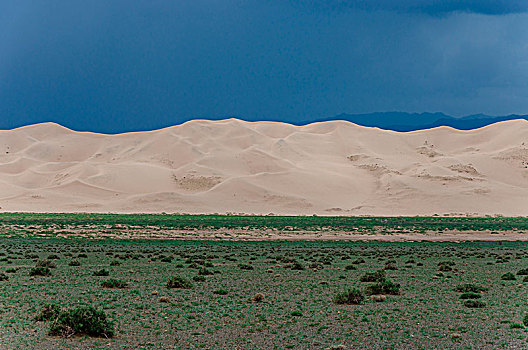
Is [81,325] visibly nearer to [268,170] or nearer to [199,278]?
[199,278]

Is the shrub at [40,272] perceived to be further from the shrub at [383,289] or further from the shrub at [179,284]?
the shrub at [383,289]

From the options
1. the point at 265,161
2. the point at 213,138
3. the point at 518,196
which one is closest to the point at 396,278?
the point at 518,196

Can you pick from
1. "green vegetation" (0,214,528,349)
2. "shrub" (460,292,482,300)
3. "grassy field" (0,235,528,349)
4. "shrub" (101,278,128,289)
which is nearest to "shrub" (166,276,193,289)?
"green vegetation" (0,214,528,349)

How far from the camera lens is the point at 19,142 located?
549 feet

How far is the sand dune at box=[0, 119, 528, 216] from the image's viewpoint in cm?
11138

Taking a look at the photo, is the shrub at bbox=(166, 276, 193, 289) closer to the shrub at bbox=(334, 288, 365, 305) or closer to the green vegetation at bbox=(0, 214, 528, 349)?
the green vegetation at bbox=(0, 214, 528, 349)

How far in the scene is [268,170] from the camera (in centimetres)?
13200

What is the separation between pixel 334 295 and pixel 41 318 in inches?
405

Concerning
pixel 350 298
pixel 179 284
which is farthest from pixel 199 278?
pixel 350 298

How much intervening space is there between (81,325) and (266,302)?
7.53m

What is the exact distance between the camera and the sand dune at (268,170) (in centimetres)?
11138

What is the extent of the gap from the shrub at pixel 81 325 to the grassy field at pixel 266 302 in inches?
8.5

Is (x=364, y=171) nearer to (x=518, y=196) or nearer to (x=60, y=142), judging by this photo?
(x=518, y=196)

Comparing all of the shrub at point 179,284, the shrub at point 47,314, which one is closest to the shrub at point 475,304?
the shrub at point 179,284
